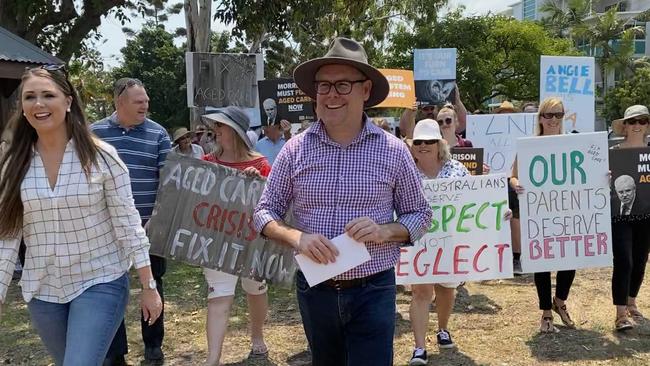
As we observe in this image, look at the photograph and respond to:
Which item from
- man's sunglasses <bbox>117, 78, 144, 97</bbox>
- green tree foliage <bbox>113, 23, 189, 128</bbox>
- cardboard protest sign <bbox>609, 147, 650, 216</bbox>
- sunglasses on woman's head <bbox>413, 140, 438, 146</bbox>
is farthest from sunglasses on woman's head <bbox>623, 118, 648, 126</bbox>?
green tree foliage <bbox>113, 23, 189, 128</bbox>

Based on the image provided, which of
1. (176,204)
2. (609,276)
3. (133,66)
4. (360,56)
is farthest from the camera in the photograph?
(133,66)

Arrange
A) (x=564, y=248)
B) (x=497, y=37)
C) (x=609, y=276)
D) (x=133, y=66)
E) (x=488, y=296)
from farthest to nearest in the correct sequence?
(x=133, y=66)
(x=497, y=37)
(x=609, y=276)
(x=488, y=296)
(x=564, y=248)

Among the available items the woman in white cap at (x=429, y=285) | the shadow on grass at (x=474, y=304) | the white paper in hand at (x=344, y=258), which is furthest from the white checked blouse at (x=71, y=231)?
the shadow on grass at (x=474, y=304)

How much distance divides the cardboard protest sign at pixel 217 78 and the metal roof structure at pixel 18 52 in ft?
5.49

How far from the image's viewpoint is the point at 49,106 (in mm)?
2758

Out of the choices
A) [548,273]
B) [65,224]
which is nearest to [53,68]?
[65,224]

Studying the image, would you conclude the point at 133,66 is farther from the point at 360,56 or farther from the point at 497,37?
the point at 360,56

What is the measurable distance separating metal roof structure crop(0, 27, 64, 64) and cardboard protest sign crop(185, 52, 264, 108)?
65.8 inches

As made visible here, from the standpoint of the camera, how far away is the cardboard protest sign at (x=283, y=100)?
920 cm

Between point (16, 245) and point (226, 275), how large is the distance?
1821 millimetres

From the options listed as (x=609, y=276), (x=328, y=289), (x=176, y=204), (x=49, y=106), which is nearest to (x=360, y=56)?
(x=328, y=289)

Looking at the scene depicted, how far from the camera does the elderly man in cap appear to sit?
2.69 m

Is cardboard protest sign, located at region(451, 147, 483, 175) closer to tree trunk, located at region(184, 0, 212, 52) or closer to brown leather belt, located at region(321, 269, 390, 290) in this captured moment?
brown leather belt, located at region(321, 269, 390, 290)

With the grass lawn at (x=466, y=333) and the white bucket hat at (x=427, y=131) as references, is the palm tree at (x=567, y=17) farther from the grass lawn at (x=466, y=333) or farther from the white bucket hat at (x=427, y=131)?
the white bucket hat at (x=427, y=131)
